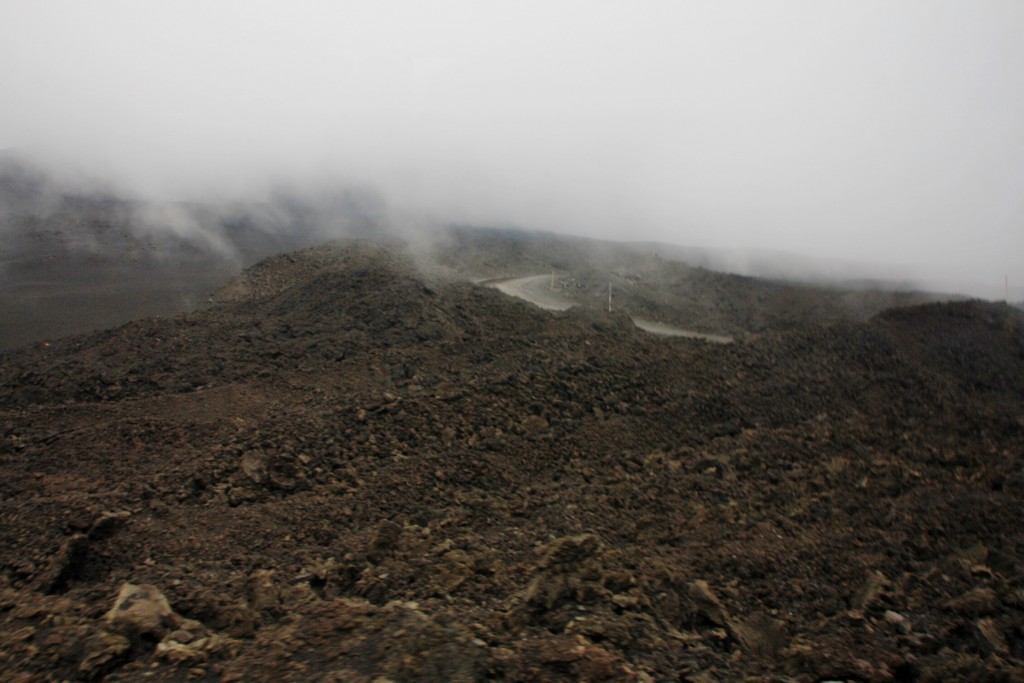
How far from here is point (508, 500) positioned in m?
7.70

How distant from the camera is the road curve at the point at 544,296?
18.1 m

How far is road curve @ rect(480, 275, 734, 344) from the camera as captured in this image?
18.1 m

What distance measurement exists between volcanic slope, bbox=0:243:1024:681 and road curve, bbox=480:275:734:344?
5.12m

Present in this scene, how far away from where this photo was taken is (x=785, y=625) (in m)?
5.17

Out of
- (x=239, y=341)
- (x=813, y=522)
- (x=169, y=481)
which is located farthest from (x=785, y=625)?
(x=239, y=341)

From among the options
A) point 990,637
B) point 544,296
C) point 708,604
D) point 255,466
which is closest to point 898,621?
point 990,637

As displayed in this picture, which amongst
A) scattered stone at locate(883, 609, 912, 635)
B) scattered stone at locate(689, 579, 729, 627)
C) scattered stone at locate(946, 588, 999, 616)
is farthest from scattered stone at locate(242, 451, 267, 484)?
scattered stone at locate(946, 588, 999, 616)

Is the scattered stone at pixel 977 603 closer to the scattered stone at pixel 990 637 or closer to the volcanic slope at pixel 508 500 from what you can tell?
the volcanic slope at pixel 508 500

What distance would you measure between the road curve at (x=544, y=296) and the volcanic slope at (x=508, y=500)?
5.12 m

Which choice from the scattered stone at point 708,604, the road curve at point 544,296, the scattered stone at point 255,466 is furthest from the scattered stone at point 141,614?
the road curve at point 544,296

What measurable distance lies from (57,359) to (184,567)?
812 cm

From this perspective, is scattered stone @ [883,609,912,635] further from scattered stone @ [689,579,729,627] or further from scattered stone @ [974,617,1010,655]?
scattered stone @ [689,579,729,627]

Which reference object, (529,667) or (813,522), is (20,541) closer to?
(529,667)

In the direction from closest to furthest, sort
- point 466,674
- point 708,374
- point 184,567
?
point 466,674 < point 184,567 < point 708,374
